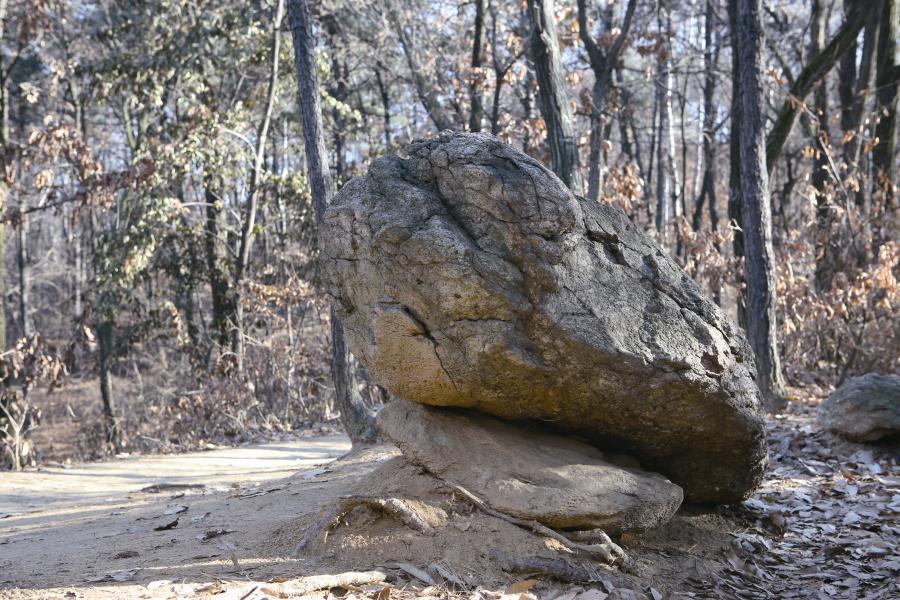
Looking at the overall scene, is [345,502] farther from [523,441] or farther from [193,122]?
[193,122]

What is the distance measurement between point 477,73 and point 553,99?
4367mm

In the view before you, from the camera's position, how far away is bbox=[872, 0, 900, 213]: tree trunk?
13023 millimetres

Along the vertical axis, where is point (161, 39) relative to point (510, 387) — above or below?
above

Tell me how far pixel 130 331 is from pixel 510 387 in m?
12.9

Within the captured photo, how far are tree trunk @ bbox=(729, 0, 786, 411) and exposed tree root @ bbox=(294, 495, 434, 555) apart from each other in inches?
254

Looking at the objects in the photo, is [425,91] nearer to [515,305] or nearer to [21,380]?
[21,380]

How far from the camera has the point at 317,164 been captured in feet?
26.8

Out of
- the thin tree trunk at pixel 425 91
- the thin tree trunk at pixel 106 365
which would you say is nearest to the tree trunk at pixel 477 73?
the thin tree trunk at pixel 425 91

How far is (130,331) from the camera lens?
1545 cm

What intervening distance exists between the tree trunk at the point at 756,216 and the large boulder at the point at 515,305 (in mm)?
4910

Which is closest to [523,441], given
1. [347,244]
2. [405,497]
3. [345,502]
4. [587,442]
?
[587,442]

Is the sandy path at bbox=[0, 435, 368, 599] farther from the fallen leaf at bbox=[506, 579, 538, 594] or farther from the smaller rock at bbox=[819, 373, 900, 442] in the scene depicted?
Answer: the smaller rock at bbox=[819, 373, 900, 442]

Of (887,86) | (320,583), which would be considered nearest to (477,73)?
(887,86)

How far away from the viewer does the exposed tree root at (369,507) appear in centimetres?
434
